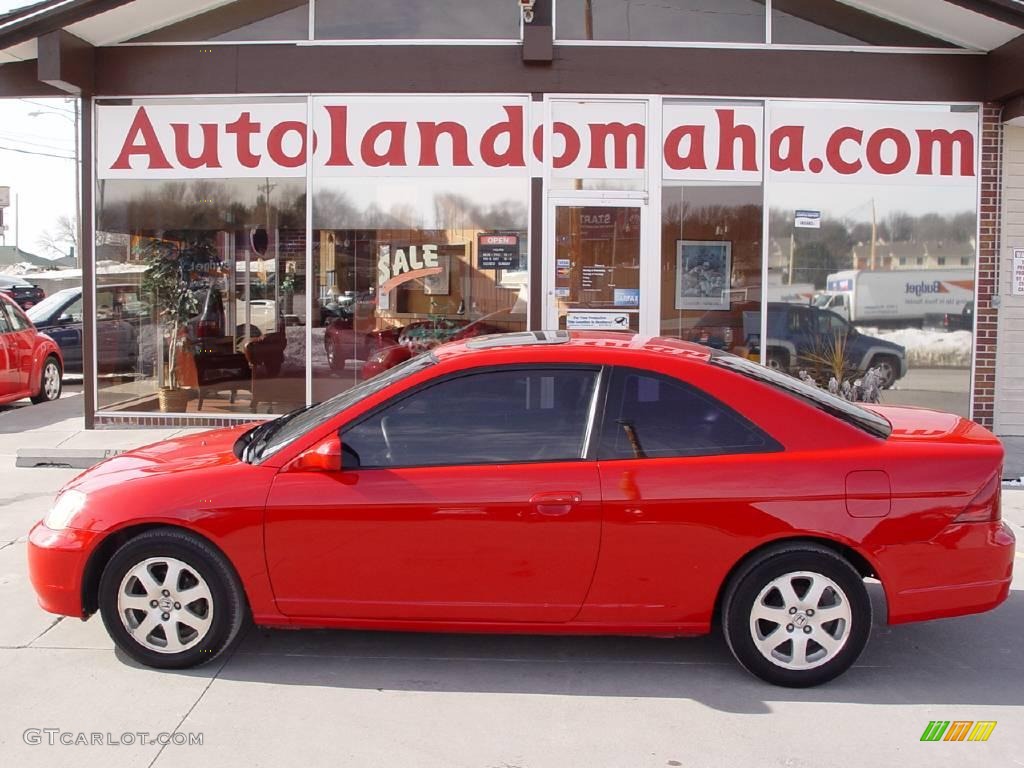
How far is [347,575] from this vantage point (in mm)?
4457

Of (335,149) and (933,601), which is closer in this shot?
(933,601)

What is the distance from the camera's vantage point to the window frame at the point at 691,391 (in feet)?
A: 14.6

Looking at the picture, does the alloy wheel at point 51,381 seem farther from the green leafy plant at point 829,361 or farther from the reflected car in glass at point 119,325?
the green leafy plant at point 829,361

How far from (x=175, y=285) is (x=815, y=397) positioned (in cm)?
809

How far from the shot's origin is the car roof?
15.4ft

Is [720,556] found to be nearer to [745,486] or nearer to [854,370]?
[745,486]

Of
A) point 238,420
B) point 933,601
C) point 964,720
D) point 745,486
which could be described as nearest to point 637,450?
point 745,486

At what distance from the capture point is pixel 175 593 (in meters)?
4.51


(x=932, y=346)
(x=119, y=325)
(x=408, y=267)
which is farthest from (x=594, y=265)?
(x=119, y=325)

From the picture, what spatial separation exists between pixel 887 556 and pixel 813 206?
6.75 m

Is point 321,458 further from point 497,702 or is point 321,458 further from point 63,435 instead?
point 63,435

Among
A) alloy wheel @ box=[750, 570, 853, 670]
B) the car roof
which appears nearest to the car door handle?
the car roof

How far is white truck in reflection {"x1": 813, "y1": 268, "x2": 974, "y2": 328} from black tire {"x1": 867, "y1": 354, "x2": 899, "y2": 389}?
0.38 metres

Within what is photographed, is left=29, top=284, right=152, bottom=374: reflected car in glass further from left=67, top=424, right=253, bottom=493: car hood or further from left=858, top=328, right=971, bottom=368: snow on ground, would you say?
left=858, top=328, right=971, bottom=368: snow on ground
